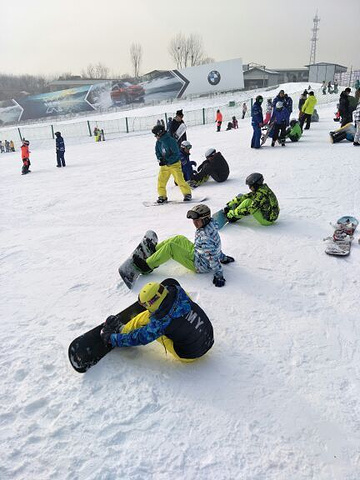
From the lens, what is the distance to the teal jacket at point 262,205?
16.1 ft

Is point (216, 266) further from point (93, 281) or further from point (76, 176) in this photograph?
point (76, 176)

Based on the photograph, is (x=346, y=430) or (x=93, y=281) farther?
(x=93, y=281)

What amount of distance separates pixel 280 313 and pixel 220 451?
148cm

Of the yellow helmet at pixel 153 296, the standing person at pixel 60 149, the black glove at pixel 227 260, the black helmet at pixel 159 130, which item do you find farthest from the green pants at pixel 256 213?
the standing person at pixel 60 149

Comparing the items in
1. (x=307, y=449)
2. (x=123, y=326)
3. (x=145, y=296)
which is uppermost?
(x=145, y=296)

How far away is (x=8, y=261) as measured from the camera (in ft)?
16.2

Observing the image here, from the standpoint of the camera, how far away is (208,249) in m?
3.61

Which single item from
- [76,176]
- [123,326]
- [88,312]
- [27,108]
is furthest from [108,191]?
[27,108]

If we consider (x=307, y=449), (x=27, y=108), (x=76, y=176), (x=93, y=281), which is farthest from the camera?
(x=27, y=108)

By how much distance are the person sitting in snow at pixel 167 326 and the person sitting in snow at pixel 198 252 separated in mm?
887

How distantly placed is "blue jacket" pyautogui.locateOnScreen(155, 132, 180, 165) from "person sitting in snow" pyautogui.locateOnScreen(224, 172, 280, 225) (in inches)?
69.9

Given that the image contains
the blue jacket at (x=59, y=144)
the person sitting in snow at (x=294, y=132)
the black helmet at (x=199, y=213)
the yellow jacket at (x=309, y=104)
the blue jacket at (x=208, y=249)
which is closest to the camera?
the black helmet at (x=199, y=213)

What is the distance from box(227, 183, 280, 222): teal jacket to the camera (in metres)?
4.91

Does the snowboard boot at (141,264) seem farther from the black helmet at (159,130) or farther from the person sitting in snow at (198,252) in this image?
the black helmet at (159,130)
